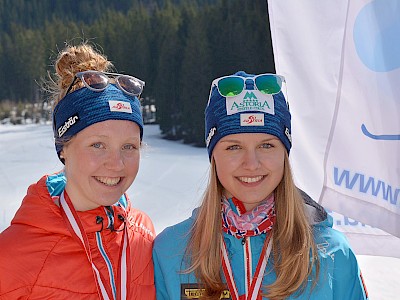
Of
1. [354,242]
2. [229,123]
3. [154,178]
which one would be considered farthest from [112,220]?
[154,178]

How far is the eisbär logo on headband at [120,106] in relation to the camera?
2.04 metres

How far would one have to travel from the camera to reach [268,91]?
2.04 metres

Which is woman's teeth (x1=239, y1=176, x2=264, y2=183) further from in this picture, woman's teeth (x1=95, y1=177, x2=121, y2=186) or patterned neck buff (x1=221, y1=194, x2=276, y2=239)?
woman's teeth (x1=95, y1=177, x2=121, y2=186)

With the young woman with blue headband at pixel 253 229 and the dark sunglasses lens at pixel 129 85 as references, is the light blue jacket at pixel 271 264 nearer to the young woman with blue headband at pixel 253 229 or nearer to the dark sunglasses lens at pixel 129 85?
the young woman with blue headband at pixel 253 229

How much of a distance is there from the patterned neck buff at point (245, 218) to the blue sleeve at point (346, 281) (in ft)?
0.91

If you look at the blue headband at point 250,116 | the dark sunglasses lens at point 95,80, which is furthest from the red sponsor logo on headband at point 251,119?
the dark sunglasses lens at point 95,80

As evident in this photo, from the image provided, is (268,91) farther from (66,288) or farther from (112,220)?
(66,288)

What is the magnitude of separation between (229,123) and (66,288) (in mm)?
824

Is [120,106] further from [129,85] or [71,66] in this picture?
[71,66]

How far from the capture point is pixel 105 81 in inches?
81.9

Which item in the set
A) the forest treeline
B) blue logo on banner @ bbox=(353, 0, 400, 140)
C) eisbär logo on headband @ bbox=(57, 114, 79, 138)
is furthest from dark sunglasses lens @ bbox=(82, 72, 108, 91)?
the forest treeline

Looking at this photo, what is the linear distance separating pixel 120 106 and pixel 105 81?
0.12m

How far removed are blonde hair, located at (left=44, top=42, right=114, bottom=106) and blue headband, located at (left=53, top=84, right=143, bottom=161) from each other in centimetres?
7

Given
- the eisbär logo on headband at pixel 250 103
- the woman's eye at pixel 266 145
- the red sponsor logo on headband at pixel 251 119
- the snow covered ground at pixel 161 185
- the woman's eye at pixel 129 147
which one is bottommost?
the snow covered ground at pixel 161 185
